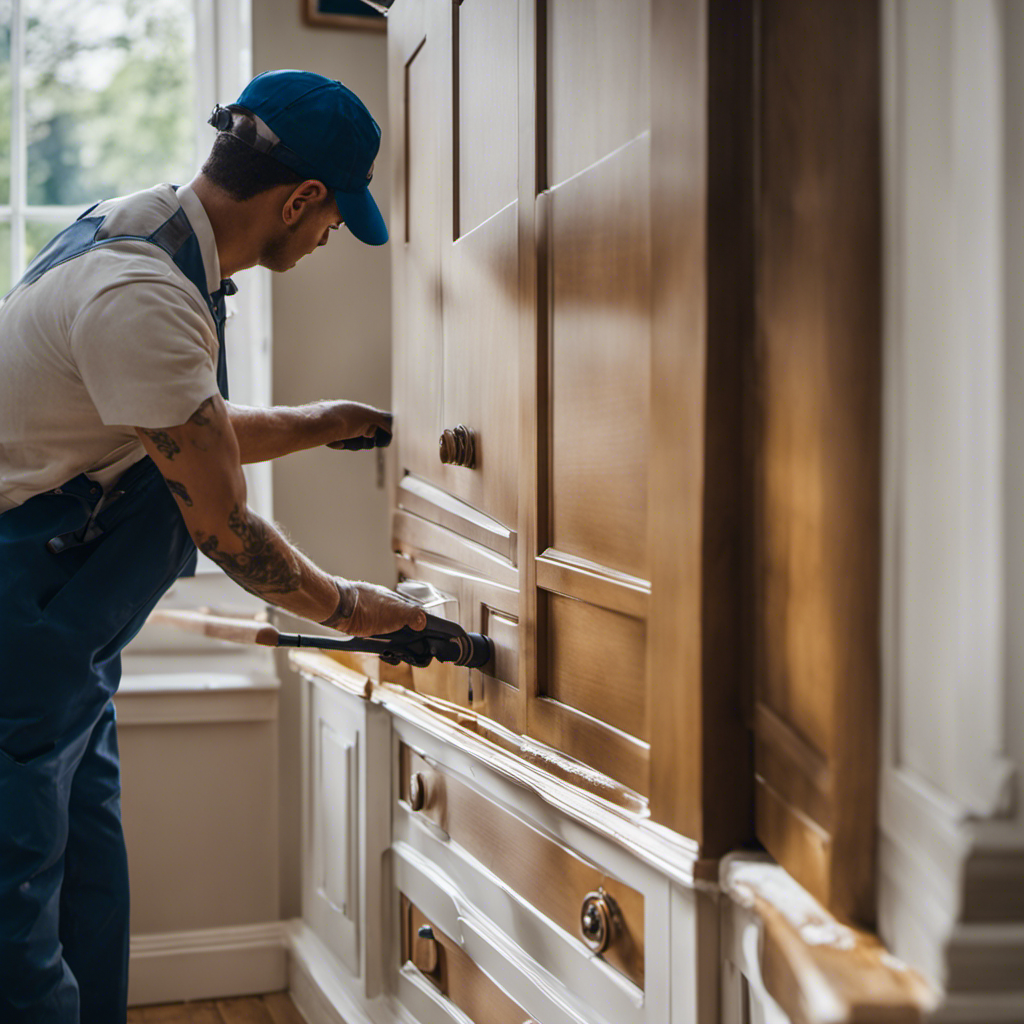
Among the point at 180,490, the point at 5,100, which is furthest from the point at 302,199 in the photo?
the point at 5,100

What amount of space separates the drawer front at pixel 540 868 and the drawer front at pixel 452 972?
143mm

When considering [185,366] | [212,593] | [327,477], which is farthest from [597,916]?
[212,593]

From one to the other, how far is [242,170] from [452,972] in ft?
3.59

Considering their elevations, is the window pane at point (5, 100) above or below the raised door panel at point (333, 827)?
above

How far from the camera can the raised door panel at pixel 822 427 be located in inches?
26.5

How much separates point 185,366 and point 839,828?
782 millimetres

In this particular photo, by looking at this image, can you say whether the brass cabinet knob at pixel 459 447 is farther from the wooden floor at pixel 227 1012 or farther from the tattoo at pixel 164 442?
the wooden floor at pixel 227 1012

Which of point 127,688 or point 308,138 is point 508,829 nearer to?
point 308,138

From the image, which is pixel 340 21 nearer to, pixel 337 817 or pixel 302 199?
pixel 302 199

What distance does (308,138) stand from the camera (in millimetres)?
1280

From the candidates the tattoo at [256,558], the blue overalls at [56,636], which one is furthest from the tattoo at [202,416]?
the blue overalls at [56,636]

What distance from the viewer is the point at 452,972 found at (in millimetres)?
1432

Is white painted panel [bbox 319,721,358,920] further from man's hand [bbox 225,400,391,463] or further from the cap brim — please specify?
the cap brim

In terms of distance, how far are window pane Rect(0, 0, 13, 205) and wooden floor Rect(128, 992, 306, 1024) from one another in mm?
1681
